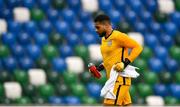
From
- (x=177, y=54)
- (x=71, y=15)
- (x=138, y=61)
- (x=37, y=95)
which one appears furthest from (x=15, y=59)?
(x=177, y=54)

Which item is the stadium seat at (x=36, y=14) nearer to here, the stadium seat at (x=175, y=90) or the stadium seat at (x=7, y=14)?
the stadium seat at (x=7, y=14)

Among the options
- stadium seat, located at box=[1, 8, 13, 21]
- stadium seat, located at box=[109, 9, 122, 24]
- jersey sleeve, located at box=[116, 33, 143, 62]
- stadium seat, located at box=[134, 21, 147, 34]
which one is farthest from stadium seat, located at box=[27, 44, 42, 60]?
jersey sleeve, located at box=[116, 33, 143, 62]

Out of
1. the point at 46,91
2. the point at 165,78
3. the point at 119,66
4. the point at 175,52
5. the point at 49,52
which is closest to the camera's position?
the point at 119,66

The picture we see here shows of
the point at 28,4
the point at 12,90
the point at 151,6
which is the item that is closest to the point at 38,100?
the point at 12,90

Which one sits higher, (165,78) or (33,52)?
(33,52)

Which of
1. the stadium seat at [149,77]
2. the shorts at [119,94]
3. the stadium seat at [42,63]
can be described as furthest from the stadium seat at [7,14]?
the shorts at [119,94]

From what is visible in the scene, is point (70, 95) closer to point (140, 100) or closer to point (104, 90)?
point (140, 100)

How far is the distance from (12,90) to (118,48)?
399cm

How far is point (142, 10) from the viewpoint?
10.8 meters

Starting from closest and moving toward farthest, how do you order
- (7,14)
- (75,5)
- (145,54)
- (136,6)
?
1. (7,14)
2. (145,54)
3. (75,5)
4. (136,6)

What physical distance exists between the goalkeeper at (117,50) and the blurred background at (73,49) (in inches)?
142

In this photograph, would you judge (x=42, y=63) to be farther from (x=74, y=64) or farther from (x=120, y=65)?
(x=120, y=65)

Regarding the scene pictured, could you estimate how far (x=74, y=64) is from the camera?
9.68 meters

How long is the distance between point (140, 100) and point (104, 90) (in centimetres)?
397
